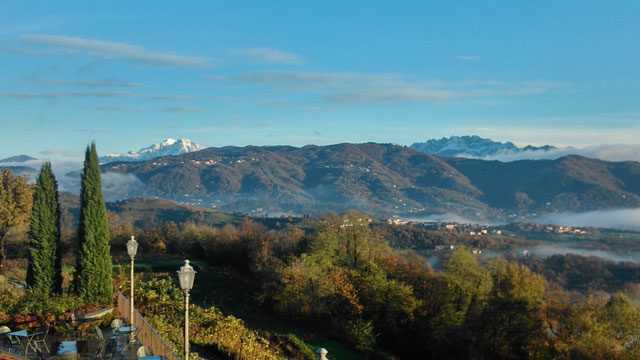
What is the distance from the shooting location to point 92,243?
79.4ft

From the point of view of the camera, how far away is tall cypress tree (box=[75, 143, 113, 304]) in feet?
77.7

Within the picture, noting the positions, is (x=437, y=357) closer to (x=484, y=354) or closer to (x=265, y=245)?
(x=484, y=354)

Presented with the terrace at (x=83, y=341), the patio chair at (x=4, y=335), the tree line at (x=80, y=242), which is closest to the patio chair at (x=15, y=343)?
the terrace at (x=83, y=341)

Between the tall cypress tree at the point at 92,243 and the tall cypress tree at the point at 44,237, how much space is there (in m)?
1.89

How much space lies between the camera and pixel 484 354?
35094 mm

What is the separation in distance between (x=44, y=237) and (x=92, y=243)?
266cm

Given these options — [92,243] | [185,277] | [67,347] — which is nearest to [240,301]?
[92,243]

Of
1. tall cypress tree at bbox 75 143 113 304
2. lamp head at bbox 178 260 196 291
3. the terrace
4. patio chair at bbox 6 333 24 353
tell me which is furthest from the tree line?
lamp head at bbox 178 260 196 291

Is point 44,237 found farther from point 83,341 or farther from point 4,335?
point 83,341

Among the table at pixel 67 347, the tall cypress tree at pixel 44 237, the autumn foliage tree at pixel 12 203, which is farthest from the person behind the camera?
the autumn foliage tree at pixel 12 203

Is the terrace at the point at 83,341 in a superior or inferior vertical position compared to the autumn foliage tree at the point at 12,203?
inferior

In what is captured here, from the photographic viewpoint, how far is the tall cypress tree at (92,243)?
23.7m

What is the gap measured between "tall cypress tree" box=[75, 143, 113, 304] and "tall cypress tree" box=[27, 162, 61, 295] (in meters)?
1.89

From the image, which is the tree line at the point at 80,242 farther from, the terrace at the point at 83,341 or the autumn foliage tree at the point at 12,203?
the autumn foliage tree at the point at 12,203
